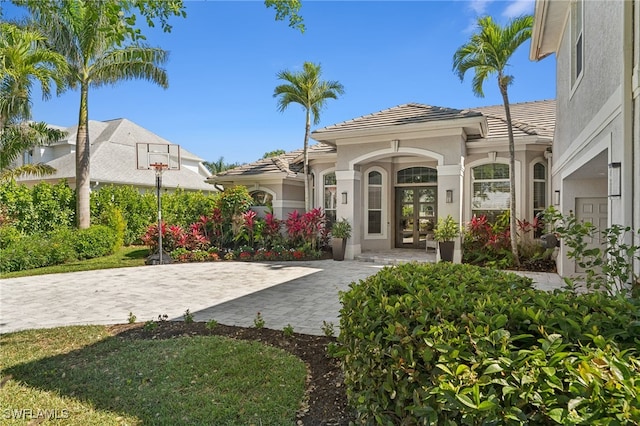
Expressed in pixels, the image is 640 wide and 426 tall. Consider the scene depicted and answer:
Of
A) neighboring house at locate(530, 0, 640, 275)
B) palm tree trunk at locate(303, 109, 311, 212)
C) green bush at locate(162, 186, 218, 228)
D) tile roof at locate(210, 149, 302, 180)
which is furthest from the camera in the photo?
green bush at locate(162, 186, 218, 228)

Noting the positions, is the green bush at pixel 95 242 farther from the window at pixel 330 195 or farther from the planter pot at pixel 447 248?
the planter pot at pixel 447 248

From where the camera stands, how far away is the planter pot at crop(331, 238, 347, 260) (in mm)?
12398

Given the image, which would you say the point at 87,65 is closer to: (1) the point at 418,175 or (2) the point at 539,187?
(1) the point at 418,175

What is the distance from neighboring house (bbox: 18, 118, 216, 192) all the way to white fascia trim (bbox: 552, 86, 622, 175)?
2070cm

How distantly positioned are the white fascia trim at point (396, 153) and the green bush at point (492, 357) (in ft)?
28.8

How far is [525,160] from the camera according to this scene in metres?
12.1

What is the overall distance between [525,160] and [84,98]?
1665 centimetres

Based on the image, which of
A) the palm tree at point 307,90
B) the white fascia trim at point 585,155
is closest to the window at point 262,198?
the palm tree at point 307,90

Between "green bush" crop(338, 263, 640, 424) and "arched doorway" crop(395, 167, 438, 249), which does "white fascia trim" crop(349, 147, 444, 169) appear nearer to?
"arched doorway" crop(395, 167, 438, 249)

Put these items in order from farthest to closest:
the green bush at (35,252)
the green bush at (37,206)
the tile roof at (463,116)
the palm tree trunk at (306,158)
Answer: the palm tree trunk at (306,158) → the green bush at (37,206) → the tile roof at (463,116) → the green bush at (35,252)

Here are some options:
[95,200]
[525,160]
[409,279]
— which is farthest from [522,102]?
[95,200]

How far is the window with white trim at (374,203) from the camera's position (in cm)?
1398

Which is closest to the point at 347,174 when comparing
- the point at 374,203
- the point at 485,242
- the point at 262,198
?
the point at 374,203

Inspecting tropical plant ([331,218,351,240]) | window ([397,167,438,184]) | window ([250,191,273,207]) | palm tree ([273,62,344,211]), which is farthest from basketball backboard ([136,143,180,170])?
window ([397,167,438,184])
